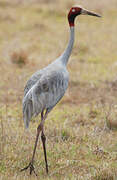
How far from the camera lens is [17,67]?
32.1ft

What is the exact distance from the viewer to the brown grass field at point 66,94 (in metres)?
5.20

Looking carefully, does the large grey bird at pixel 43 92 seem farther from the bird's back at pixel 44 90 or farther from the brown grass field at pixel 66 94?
the brown grass field at pixel 66 94

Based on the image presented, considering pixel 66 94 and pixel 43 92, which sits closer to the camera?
pixel 43 92

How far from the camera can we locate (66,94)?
8.02 m

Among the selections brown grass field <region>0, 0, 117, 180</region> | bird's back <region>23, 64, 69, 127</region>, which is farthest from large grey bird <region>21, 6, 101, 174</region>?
brown grass field <region>0, 0, 117, 180</region>

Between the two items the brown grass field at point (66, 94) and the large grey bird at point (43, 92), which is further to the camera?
the brown grass field at point (66, 94)

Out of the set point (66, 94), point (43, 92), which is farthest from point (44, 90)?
point (66, 94)

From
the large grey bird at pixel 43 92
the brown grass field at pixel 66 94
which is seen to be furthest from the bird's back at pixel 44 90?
the brown grass field at pixel 66 94

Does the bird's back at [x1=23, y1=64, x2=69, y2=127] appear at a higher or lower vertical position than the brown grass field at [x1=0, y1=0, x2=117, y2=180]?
higher

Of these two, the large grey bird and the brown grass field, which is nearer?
the large grey bird

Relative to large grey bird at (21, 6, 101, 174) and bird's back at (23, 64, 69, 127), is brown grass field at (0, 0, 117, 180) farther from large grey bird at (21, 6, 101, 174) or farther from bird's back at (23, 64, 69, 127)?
bird's back at (23, 64, 69, 127)

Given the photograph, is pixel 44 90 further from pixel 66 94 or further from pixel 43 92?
pixel 66 94

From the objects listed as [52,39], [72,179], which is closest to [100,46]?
[52,39]

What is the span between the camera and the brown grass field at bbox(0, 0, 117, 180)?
5199 millimetres
